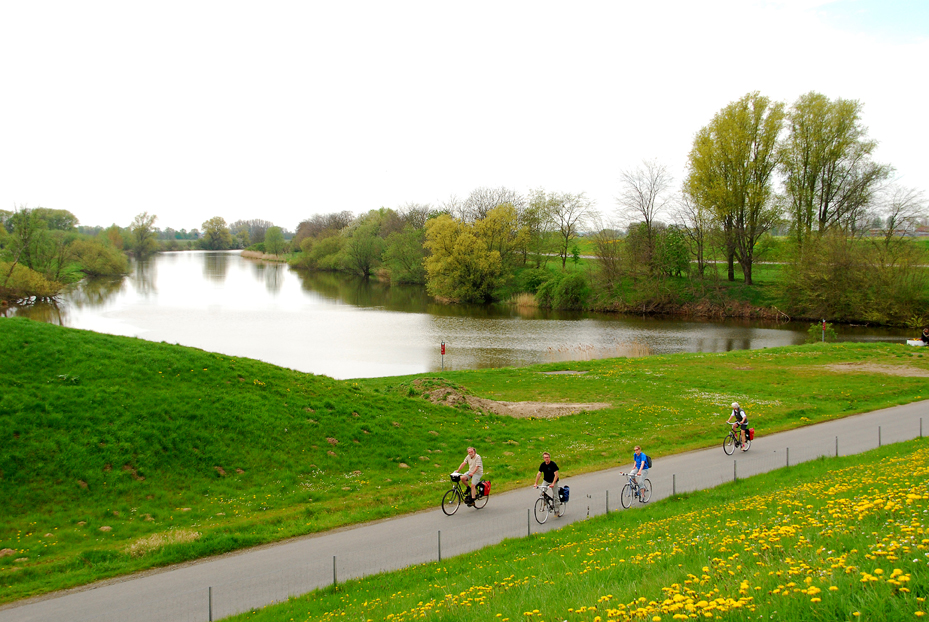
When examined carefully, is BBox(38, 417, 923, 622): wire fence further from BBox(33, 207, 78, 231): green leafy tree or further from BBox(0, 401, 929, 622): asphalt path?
BBox(33, 207, 78, 231): green leafy tree

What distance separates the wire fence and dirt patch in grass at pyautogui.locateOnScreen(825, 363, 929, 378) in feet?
47.8

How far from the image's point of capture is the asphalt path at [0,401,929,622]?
9906 mm

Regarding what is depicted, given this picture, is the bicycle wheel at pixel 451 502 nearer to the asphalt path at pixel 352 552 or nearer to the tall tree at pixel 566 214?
the asphalt path at pixel 352 552

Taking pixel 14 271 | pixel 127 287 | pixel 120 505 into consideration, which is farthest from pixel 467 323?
pixel 127 287

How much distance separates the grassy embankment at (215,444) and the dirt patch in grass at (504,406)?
0.68m

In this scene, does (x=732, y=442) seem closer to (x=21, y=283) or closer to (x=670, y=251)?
(x=670, y=251)

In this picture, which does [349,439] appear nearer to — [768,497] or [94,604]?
[94,604]

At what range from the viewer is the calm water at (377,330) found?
4200cm

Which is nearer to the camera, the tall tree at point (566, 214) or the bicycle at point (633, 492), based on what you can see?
the bicycle at point (633, 492)

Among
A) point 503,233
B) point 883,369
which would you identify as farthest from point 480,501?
point 503,233

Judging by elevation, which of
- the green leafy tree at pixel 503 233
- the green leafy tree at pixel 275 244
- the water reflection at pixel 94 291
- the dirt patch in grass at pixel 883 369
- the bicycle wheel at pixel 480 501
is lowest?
the bicycle wheel at pixel 480 501

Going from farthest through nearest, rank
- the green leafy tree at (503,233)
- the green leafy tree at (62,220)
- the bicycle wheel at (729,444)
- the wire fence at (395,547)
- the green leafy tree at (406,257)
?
the green leafy tree at (62,220), the green leafy tree at (406,257), the green leafy tree at (503,233), the bicycle wheel at (729,444), the wire fence at (395,547)

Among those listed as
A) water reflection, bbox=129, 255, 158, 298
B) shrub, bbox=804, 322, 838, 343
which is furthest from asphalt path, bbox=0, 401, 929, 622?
water reflection, bbox=129, 255, 158, 298

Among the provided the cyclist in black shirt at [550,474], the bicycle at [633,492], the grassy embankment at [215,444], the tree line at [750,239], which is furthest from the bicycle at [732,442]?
the tree line at [750,239]
